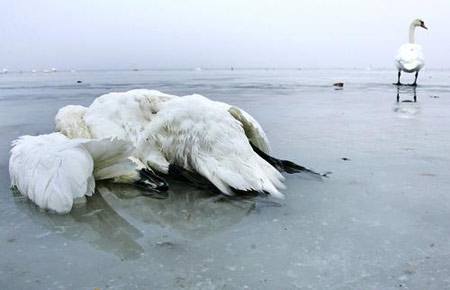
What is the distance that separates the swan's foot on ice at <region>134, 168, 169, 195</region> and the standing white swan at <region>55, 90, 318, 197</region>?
13cm

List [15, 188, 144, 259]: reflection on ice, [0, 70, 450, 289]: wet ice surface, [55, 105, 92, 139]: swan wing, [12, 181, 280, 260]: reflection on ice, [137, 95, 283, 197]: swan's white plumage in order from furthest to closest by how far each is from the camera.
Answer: [55, 105, 92, 139]: swan wing → [137, 95, 283, 197]: swan's white plumage → [12, 181, 280, 260]: reflection on ice → [15, 188, 144, 259]: reflection on ice → [0, 70, 450, 289]: wet ice surface

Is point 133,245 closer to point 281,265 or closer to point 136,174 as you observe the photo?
point 281,265

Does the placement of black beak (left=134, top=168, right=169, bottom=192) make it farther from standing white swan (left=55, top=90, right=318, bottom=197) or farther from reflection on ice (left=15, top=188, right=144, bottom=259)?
reflection on ice (left=15, top=188, right=144, bottom=259)

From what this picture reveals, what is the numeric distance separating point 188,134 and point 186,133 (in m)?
0.03

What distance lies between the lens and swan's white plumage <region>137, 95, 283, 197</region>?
3740mm

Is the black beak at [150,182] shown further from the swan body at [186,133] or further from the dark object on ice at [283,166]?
the dark object on ice at [283,166]

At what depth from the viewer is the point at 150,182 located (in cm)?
402

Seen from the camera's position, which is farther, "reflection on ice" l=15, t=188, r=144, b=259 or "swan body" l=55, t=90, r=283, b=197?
"swan body" l=55, t=90, r=283, b=197

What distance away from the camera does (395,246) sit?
2.76 meters

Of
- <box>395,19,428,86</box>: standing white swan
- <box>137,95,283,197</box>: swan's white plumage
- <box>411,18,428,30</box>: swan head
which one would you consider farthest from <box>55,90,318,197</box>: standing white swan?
<box>411,18,428,30</box>: swan head

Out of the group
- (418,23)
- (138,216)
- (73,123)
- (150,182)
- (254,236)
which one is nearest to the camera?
(254,236)

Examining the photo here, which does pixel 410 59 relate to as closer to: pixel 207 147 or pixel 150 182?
pixel 207 147

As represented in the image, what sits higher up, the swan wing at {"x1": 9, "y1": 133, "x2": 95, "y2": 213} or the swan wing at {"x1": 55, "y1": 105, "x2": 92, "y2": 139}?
the swan wing at {"x1": 55, "y1": 105, "x2": 92, "y2": 139}

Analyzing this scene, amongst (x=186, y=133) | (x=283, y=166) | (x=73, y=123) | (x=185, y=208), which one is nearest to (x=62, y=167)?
(x=185, y=208)
